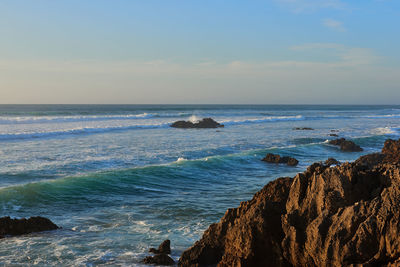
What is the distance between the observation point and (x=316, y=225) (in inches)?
256

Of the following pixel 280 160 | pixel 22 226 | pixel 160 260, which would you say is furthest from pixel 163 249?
pixel 280 160

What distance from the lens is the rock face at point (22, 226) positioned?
10461mm

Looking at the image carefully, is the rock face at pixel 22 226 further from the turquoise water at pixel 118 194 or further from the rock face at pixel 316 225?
the rock face at pixel 316 225

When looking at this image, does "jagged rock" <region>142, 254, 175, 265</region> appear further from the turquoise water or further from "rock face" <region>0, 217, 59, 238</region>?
"rock face" <region>0, 217, 59, 238</region>

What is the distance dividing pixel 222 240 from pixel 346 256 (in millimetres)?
2770

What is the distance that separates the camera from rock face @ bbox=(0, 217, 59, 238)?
10461mm

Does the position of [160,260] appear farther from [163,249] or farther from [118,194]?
[118,194]

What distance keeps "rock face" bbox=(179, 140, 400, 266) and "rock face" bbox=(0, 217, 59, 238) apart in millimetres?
4477

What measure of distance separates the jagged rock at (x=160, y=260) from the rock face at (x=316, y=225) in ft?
0.97

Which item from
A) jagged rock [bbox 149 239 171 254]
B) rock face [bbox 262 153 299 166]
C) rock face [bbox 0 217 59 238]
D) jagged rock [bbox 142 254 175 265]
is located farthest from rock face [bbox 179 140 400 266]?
rock face [bbox 262 153 299 166]

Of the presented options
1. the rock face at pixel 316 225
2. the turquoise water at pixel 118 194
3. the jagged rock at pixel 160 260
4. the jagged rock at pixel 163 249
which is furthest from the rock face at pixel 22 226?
the rock face at pixel 316 225

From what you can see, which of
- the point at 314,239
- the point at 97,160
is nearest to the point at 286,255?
the point at 314,239

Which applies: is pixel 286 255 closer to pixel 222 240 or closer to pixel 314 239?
pixel 314 239

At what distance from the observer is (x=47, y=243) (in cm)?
980
